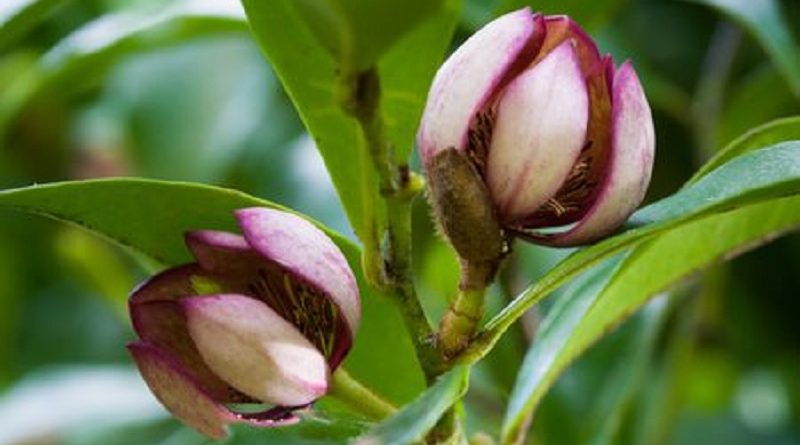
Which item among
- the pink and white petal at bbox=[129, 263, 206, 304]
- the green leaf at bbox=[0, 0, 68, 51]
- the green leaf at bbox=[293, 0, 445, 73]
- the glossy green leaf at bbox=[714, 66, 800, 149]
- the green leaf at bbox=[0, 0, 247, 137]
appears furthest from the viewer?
the glossy green leaf at bbox=[714, 66, 800, 149]

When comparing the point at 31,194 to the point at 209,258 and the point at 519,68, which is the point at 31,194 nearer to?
the point at 209,258

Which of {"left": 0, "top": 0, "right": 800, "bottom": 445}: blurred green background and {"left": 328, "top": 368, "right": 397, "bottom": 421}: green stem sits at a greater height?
{"left": 328, "top": 368, "right": 397, "bottom": 421}: green stem

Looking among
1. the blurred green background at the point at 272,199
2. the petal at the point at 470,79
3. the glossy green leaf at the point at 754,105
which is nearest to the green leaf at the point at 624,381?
the blurred green background at the point at 272,199

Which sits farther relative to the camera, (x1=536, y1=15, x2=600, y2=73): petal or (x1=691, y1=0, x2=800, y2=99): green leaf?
(x1=691, y1=0, x2=800, y2=99): green leaf

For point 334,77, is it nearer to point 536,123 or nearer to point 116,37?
point 536,123

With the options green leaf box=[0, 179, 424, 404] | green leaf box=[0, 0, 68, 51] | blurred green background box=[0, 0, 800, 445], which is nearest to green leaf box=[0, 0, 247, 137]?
blurred green background box=[0, 0, 800, 445]

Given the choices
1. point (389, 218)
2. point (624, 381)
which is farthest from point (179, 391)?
point (624, 381)

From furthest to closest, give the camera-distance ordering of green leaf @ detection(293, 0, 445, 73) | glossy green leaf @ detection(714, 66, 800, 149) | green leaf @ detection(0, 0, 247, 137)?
1. glossy green leaf @ detection(714, 66, 800, 149)
2. green leaf @ detection(0, 0, 247, 137)
3. green leaf @ detection(293, 0, 445, 73)

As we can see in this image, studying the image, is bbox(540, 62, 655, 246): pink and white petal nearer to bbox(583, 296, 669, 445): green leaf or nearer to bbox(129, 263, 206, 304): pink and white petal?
bbox(129, 263, 206, 304): pink and white petal

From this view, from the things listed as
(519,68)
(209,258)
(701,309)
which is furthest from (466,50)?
(701,309)
